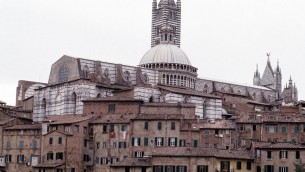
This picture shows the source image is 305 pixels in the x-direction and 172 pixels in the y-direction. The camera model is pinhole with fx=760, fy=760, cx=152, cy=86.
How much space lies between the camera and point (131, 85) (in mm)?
86625

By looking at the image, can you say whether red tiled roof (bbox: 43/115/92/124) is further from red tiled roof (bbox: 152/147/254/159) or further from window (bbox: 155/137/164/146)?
red tiled roof (bbox: 152/147/254/159)

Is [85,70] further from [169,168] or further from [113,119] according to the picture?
[169,168]

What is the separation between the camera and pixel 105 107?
72500 mm

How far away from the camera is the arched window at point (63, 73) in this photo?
84938mm

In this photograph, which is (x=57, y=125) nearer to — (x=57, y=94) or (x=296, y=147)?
(x=57, y=94)

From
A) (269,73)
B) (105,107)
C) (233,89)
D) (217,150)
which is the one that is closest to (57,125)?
(105,107)

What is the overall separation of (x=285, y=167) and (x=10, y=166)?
Result: 1013 inches

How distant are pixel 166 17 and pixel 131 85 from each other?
93.1ft

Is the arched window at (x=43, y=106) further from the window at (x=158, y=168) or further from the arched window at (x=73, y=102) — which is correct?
the window at (x=158, y=168)

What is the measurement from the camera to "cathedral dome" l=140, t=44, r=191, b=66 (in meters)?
93.7

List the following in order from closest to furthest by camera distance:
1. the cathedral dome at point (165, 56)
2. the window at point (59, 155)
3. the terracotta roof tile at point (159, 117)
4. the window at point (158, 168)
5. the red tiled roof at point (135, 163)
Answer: the window at point (158, 168) → the red tiled roof at point (135, 163) → the terracotta roof tile at point (159, 117) → the window at point (59, 155) → the cathedral dome at point (165, 56)

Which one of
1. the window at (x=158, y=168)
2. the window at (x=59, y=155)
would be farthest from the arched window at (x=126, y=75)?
the window at (x=158, y=168)

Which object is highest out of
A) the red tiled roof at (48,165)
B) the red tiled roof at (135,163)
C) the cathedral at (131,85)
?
the cathedral at (131,85)

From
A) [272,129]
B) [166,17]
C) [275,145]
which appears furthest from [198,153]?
[166,17]
